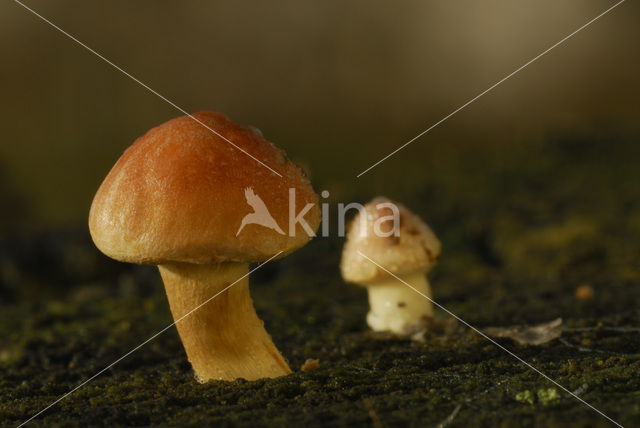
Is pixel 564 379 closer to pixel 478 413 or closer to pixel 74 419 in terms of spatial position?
pixel 478 413

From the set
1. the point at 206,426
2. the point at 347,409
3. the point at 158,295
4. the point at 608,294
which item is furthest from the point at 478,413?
the point at 158,295

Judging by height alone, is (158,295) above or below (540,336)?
above

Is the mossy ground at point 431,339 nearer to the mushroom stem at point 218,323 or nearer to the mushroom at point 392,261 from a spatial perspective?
the mushroom stem at point 218,323

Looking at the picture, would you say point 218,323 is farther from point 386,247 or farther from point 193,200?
point 386,247

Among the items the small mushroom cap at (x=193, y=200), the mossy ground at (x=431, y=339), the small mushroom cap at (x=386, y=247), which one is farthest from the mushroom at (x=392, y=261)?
the small mushroom cap at (x=193, y=200)

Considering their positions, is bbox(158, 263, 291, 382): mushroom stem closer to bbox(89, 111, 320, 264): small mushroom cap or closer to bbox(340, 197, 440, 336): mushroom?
bbox(89, 111, 320, 264): small mushroom cap

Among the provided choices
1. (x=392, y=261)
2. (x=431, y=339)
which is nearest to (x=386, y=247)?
(x=392, y=261)
